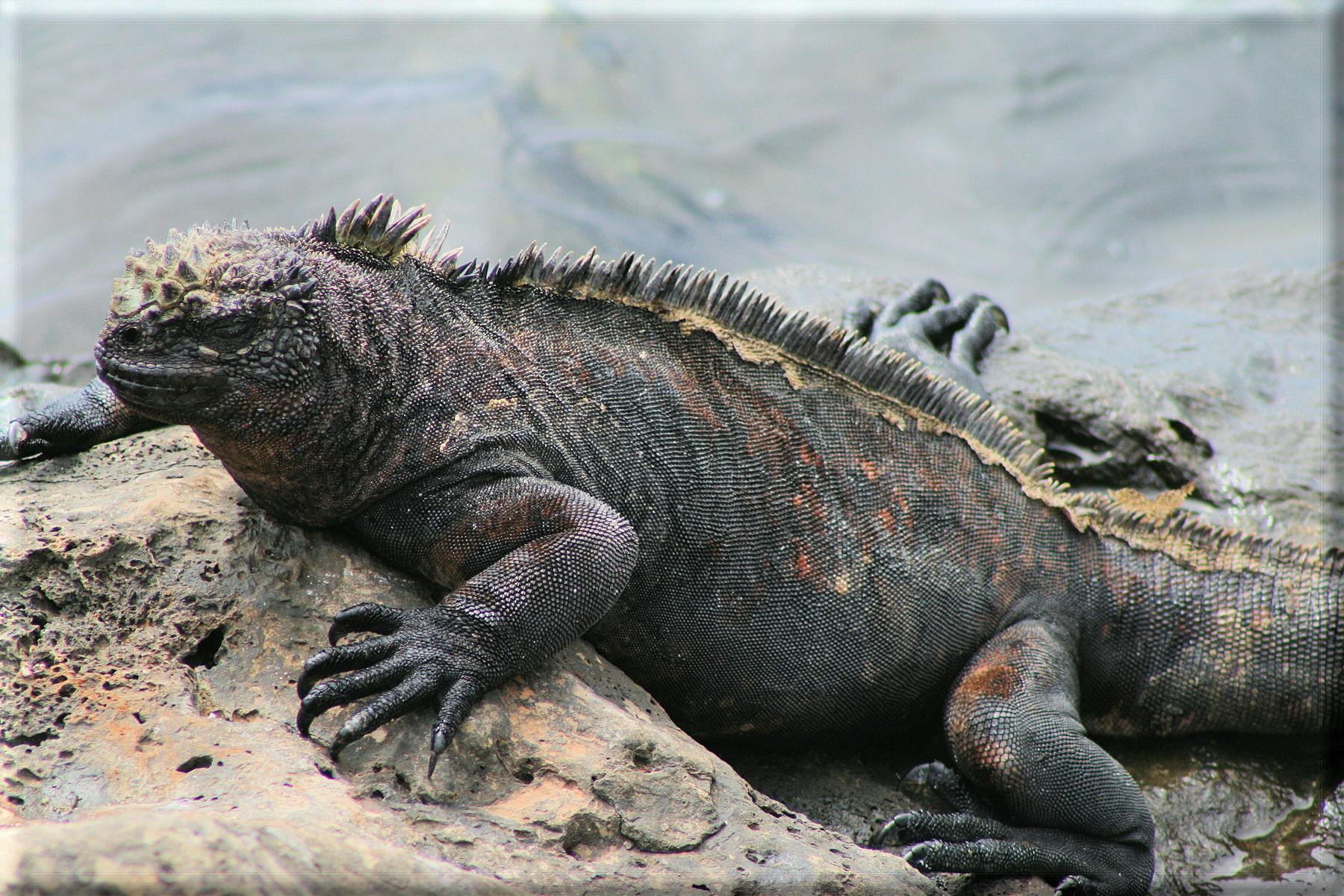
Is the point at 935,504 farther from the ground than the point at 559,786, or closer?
farther from the ground

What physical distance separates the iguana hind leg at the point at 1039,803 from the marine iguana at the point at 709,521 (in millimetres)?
11

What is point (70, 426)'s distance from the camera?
13.6 ft

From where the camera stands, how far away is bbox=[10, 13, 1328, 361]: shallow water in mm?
11062

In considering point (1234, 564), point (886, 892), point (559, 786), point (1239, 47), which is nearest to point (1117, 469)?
point (1234, 564)

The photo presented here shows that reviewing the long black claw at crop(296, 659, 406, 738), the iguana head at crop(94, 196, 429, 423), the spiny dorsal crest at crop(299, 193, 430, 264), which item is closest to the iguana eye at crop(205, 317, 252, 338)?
the iguana head at crop(94, 196, 429, 423)

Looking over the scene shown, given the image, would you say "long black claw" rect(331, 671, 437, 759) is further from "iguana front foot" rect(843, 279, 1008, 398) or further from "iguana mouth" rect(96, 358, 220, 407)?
"iguana front foot" rect(843, 279, 1008, 398)

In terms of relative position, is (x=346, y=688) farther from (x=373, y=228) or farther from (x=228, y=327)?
(x=373, y=228)

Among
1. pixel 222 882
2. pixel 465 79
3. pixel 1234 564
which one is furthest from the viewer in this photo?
pixel 465 79

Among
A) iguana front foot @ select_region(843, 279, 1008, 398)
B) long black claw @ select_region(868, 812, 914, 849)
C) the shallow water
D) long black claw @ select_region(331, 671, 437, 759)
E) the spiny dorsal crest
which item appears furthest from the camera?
the shallow water

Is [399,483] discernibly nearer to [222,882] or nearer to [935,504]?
[222,882]

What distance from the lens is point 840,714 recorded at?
4.41 metres

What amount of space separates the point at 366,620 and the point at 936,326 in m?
3.79

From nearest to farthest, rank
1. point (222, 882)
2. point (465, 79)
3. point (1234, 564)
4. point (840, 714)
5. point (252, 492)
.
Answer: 1. point (222, 882)
2. point (252, 492)
3. point (840, 714)
4. point (1234, 564)
5. point (465, 79)

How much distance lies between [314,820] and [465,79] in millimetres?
11245
